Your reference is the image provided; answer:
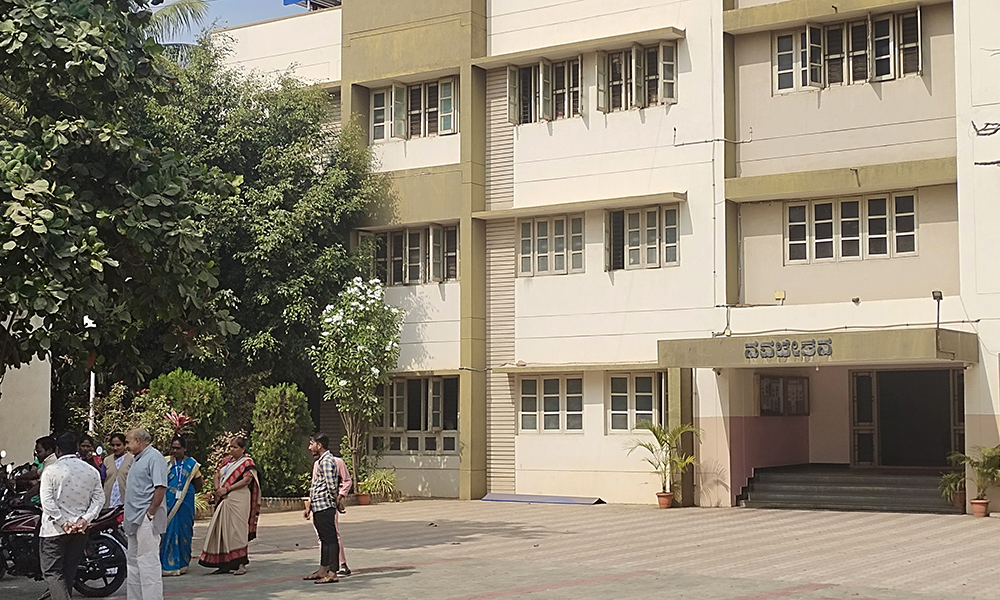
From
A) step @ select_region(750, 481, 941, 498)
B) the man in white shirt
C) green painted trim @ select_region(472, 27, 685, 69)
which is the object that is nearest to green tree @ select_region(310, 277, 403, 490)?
green painted trim @ select_region(472, 27, 685, 69)

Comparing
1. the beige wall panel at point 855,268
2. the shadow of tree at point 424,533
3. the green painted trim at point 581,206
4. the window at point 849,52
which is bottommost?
the shadow of tree at point 424,533

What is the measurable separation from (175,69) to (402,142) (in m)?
4.99

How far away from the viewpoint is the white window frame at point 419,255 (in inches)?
1079

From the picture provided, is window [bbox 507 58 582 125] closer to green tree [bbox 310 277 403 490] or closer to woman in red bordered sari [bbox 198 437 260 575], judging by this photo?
green tree [bbox 310 277 403 490]

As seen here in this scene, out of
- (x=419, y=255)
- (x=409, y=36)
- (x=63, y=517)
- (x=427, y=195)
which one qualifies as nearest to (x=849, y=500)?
(x=419, y=255)

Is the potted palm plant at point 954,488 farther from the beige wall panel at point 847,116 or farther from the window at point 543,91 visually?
the window at point 543,91

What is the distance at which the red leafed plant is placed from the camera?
22.2 meters

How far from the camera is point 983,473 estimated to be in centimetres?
2094

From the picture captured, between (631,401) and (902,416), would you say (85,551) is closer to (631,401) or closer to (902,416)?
(631,401)

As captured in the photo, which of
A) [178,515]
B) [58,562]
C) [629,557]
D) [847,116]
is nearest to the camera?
[58,562]

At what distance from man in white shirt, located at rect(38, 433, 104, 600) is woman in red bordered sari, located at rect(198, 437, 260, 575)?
2.94m

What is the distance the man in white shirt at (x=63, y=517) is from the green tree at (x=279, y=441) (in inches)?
535

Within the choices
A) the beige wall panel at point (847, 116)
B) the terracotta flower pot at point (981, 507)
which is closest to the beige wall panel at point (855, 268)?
the beige wall panel at point (847, 116)

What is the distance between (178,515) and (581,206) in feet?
41.6
